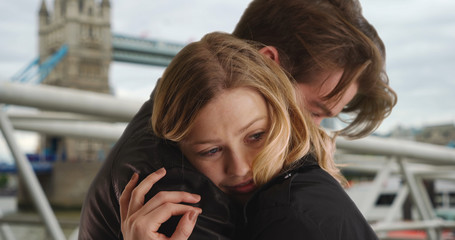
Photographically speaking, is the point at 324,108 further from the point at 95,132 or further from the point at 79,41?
the point at 79,41

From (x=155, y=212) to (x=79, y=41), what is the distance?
24219 millimetres

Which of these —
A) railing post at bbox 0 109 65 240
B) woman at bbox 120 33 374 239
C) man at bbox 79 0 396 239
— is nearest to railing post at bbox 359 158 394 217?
man at bbox 79 0 396 239

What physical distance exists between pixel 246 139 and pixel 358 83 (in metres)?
0.29

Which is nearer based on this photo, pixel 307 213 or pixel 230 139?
pixel 307 213

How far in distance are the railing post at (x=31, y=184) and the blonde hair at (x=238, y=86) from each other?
427 millimetres

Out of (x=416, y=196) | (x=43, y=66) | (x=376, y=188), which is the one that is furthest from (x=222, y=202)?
(x=43, y=66)

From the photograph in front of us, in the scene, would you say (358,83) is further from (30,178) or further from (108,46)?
(108,46)

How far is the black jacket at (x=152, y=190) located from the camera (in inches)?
17.9

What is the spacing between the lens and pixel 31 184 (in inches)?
34.9

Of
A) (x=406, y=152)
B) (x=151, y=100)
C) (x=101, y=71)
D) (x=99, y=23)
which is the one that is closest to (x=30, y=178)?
(x=151, y=100)

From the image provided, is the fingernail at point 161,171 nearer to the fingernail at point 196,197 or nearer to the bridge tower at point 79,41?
the fingernail at point 196,197

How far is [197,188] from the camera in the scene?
0.46 meters

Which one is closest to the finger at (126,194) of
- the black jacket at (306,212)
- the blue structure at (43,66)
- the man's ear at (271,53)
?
the black jacket at (306,212)

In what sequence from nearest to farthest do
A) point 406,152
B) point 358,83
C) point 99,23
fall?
point 358,83 < point 406,152 < point 99,23
